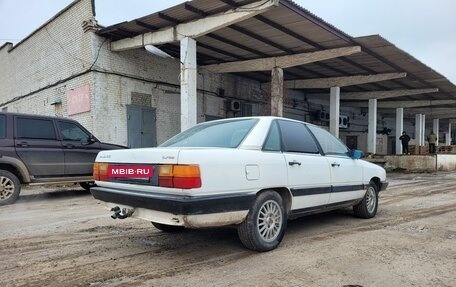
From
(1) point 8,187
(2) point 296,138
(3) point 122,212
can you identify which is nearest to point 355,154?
(2) point 296,138

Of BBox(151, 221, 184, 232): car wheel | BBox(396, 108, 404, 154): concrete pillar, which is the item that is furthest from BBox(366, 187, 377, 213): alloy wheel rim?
BBox(396, 108, 404, 154): concrete pillar

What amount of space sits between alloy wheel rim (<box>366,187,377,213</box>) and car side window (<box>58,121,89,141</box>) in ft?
20.3

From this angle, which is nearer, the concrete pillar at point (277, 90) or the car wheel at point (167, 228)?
the car wheel at point (167, 228)

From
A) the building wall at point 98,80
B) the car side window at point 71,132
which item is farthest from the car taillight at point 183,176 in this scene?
the building wall at point 98,80

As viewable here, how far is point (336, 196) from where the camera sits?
17.0 ft

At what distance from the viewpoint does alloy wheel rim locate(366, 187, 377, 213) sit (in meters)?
6.04

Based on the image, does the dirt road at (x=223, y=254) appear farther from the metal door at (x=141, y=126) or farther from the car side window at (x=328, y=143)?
the metal door at (x=141, y=126)

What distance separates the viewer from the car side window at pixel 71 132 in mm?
8492

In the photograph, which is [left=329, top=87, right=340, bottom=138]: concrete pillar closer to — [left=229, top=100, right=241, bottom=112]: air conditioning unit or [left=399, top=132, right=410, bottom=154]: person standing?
[left=229, top=100, right=241, bottom=112]: air conditioning unit

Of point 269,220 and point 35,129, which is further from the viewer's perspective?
point 35,129

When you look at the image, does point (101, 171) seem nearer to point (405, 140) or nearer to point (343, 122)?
point (405, 140)

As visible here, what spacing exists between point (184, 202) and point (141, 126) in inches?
452

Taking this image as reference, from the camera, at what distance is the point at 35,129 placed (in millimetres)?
8070

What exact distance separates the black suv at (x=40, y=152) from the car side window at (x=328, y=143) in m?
5.57
